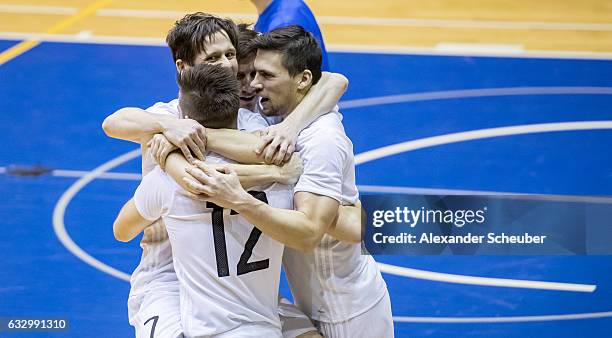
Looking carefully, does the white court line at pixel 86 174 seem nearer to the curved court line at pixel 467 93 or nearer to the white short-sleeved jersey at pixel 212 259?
the curved court line at pixel 467 93

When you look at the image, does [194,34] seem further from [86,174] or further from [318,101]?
[86,174]

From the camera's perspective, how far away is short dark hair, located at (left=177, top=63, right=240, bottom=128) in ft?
9.52

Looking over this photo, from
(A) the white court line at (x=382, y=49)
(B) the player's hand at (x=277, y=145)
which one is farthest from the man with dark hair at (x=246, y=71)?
(A) the white court line at (x=382, y=49)

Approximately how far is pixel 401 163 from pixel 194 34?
3.10 meters

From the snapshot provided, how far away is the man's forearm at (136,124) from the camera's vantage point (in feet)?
10.3

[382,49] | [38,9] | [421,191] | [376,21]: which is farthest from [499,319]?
[38,9]

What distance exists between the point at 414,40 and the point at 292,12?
2.62 m

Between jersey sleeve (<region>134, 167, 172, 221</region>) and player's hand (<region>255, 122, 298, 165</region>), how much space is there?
0.32 meters

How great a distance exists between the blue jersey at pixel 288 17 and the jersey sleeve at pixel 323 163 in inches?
40.8

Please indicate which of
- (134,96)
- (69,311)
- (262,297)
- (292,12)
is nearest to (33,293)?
(69,311)

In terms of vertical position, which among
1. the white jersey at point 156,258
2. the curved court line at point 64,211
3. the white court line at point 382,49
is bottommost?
the curved court line at point 64,211

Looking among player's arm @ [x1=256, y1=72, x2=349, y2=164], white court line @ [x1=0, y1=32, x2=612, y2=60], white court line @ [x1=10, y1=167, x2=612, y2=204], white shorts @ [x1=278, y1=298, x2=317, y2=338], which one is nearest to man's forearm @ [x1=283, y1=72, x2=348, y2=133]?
player's arm @ [x1=256, y1=72, x2=349, y2=164]

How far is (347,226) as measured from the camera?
3.30 metres

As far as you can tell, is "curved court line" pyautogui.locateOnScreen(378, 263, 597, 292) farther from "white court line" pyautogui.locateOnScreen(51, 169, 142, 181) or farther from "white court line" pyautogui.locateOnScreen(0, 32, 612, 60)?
"white court line" pyautogui.locateOnScreen(51, 169, 142, 181)
